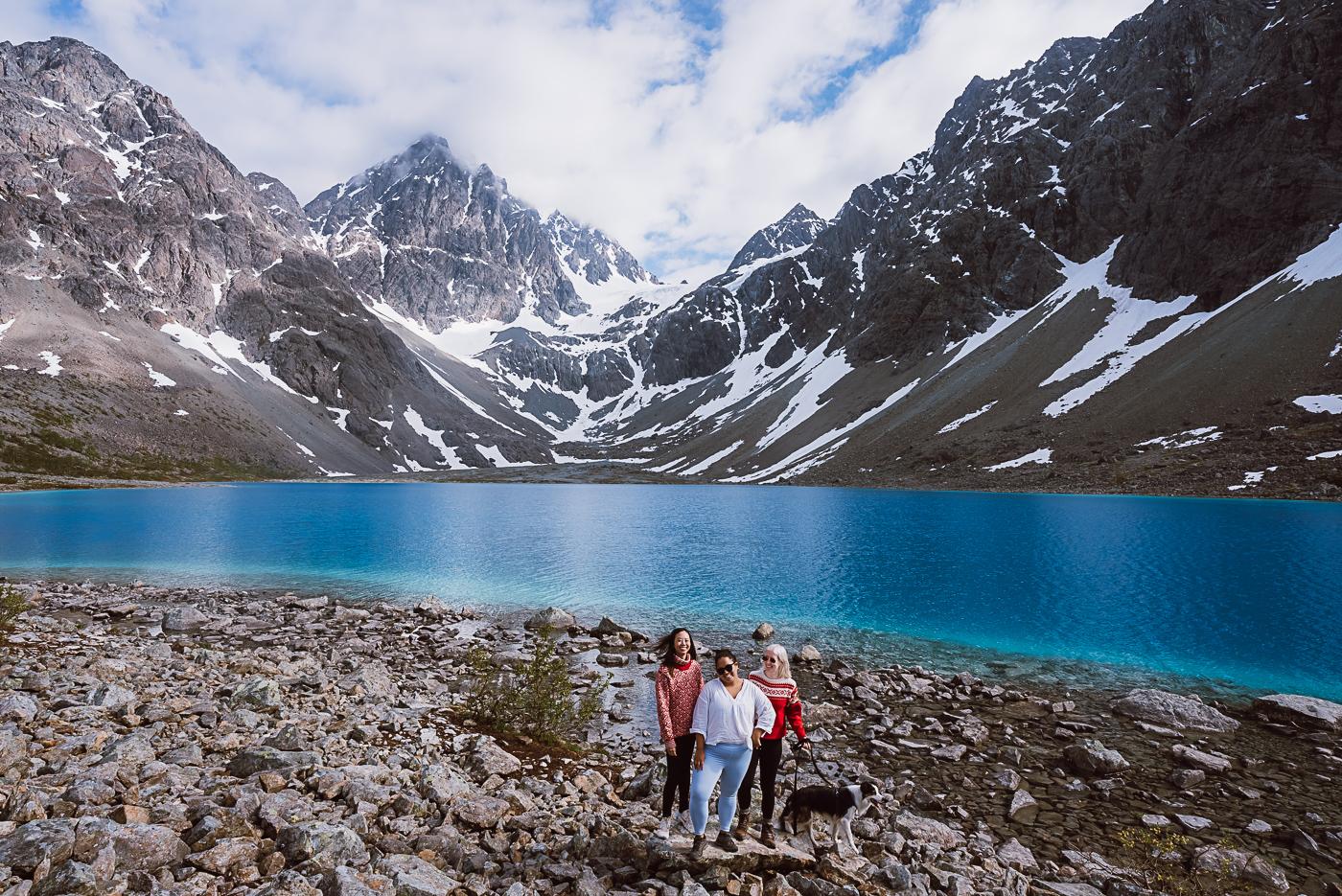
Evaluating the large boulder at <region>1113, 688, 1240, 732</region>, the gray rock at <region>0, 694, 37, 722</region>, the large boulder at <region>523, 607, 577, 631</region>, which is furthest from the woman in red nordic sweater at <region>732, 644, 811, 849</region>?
the large boulder at <region>523, 607, 577, 631</region>

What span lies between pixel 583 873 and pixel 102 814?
586 centimetres

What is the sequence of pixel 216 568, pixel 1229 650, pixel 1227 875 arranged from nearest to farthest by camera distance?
pixel 1227 875, pixel 1229 650, pixel 216 568

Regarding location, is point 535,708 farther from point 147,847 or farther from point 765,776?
point 147,847

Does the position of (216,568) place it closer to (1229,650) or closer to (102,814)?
(102,814)

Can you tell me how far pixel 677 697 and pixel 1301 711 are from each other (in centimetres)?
1815

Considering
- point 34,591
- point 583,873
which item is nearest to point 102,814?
point 583,873

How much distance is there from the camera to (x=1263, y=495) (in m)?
71.7

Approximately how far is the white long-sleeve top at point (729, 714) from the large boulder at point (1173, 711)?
13884mm

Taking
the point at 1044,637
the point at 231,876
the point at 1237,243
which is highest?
the point at 1237,243

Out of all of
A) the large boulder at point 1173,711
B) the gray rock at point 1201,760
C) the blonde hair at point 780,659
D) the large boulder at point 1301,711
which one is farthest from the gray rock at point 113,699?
the large boulder at point 1301,711

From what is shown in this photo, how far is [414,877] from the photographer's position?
7426mm

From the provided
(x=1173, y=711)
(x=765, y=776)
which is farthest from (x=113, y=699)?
(x=1173, y=711)

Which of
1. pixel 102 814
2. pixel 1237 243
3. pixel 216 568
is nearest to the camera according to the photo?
pixel 102 814

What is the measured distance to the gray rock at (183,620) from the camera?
2428 cm
